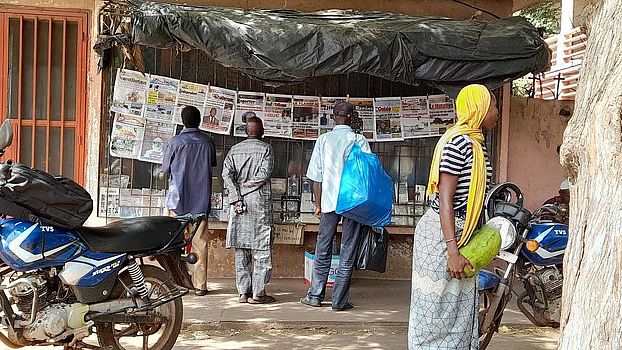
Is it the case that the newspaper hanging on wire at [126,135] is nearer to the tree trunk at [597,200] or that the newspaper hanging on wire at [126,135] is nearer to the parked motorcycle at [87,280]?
the parked motorcycle at [87,280]

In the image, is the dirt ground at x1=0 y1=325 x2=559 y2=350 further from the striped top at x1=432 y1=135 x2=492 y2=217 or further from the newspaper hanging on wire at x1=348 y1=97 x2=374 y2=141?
the newspaper hanging on wire at x1=348 y1=97 x2=374 y2=141

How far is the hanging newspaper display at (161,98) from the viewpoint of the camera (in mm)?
7469

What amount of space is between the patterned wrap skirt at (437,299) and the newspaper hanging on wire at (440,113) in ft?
12.8

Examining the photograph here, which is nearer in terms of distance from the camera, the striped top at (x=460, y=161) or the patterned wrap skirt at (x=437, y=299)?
the striped top at (x=460, y=161)

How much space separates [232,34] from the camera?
6.11 metres

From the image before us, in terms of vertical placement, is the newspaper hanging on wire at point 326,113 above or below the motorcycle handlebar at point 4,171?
above

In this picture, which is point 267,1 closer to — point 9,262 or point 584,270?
point 9,262

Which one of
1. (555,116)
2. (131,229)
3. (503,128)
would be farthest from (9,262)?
(555,116)

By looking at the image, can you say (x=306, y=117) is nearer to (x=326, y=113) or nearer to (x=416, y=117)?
(x=326, y=113)

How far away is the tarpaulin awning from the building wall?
1766 millimetres

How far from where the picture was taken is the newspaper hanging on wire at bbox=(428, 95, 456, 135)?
7836mm

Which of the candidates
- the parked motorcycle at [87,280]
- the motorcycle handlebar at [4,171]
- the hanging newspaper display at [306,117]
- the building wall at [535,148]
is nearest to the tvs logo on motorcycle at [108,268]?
the parked motorcycle at [87,280]

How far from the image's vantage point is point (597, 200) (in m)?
2.51

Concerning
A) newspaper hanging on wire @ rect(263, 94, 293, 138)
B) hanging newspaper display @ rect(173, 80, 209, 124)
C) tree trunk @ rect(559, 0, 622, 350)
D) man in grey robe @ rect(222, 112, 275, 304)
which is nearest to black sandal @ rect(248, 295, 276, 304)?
man in grey robe @ rect(222, 112, 275, 304)
